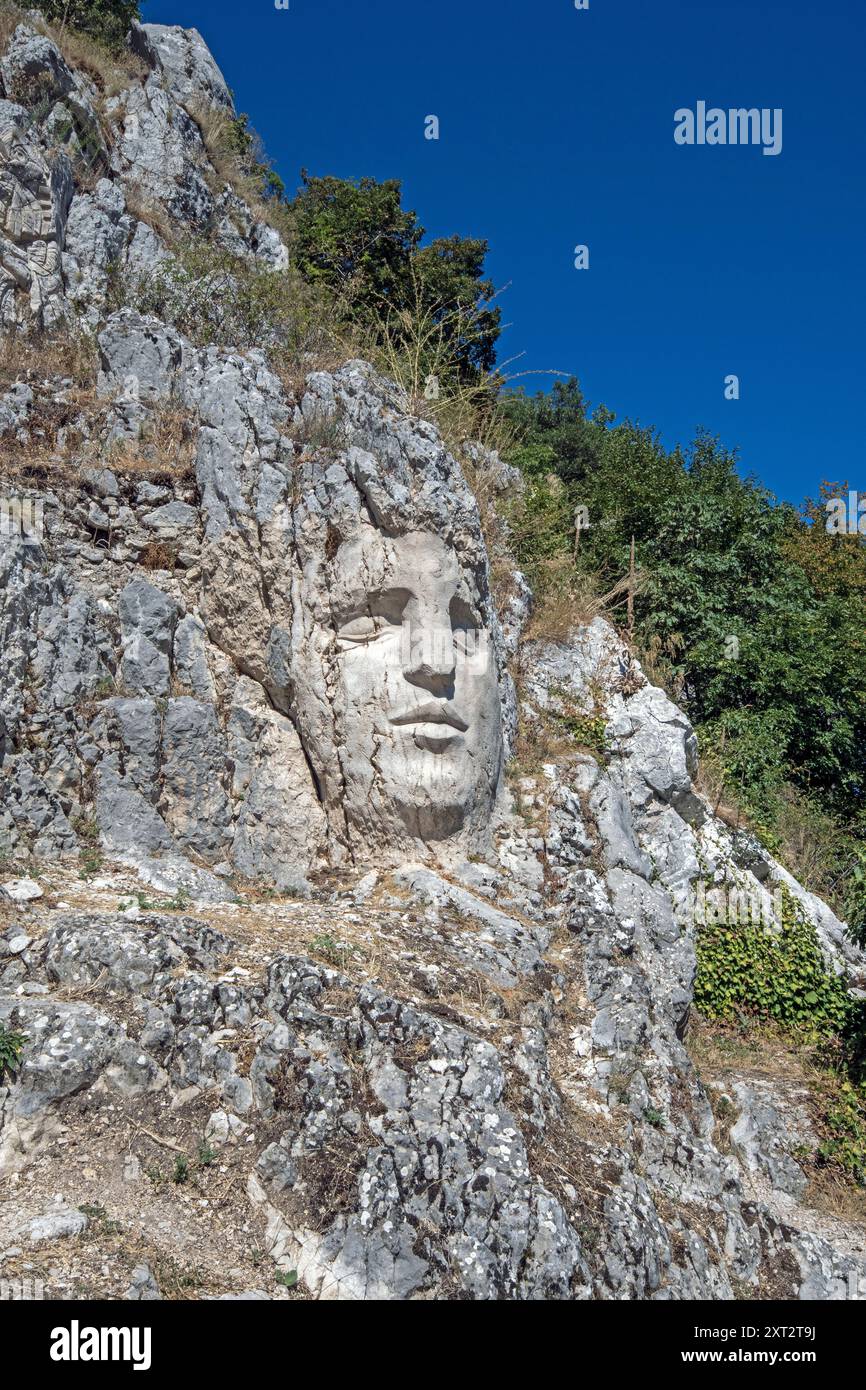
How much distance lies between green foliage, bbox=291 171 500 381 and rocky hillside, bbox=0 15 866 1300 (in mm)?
3548

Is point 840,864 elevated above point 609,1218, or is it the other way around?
point 840,864

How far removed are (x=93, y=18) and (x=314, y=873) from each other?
532 inches

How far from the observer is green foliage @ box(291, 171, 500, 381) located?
14.5m

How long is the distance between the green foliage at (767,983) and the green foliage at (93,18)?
1488cm

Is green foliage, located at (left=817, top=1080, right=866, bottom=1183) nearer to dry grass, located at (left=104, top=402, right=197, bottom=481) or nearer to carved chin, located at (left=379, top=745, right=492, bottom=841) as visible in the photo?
carved chin, located at (left=379, top=745, right=492, bottom=841)

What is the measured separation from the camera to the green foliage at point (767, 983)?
9.00 meters

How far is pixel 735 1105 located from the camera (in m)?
7.84

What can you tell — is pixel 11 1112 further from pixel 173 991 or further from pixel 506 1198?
pixel 506 1198

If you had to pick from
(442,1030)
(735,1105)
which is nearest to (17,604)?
(442,1030)

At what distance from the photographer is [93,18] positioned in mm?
13969

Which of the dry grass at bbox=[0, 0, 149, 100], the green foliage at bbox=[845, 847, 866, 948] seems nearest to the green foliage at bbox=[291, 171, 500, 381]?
the dry grass at bbox=[0, 0, 149, 100]

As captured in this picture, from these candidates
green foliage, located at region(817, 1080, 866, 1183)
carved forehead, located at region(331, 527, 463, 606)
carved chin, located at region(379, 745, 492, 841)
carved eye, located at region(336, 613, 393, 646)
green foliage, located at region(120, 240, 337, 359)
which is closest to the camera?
green foliage, located at region(817, 1080, 866, 1183)

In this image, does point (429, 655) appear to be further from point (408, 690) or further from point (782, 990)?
point (782, 990)

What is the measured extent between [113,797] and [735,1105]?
18.6 feet
